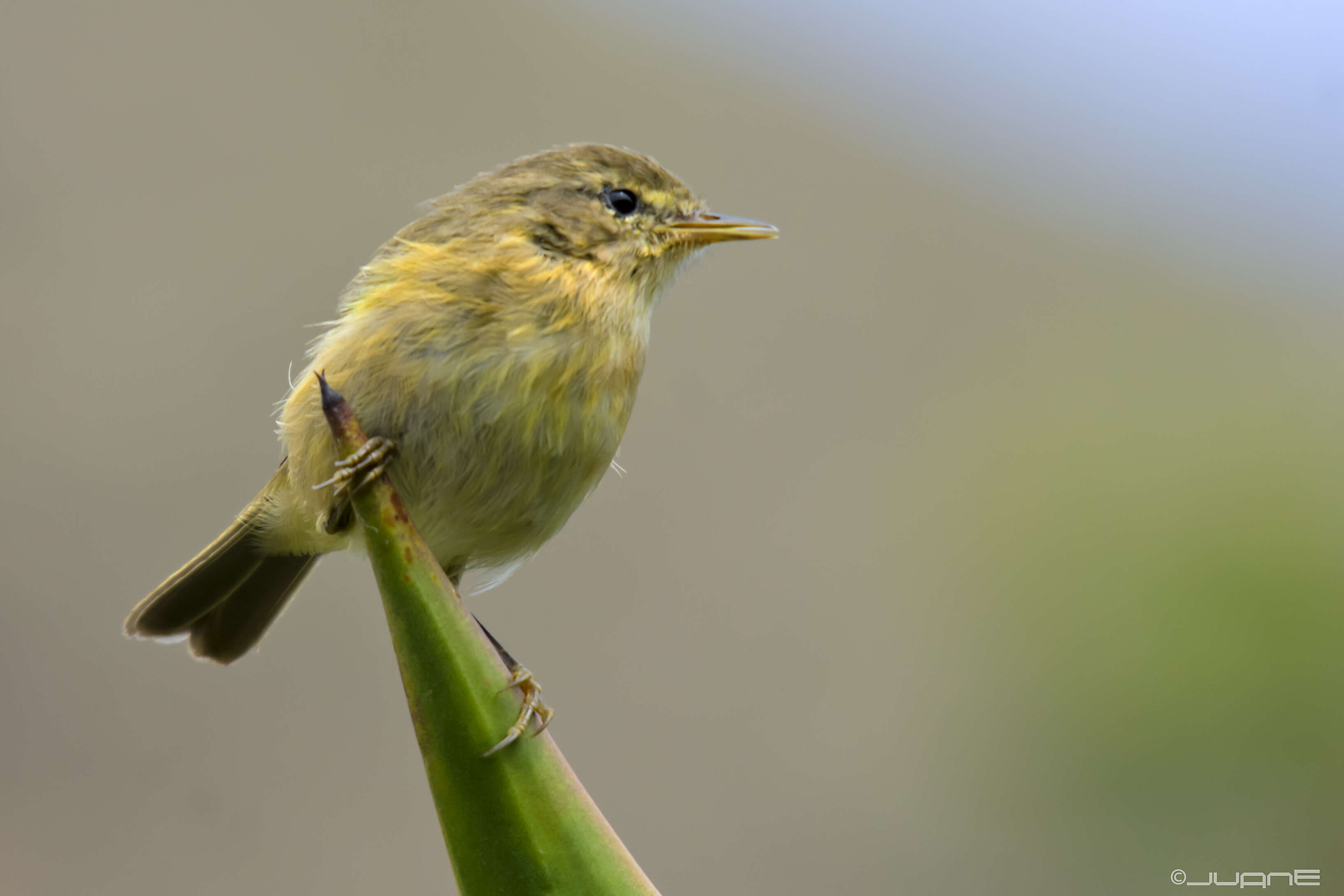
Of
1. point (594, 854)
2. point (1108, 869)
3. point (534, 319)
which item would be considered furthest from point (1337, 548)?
point (594, 854)

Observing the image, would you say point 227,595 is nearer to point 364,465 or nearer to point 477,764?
point 364,465

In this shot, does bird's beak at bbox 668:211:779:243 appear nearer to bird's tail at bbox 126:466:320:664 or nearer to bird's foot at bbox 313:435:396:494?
bird's foot at bbox 313:435:396:494

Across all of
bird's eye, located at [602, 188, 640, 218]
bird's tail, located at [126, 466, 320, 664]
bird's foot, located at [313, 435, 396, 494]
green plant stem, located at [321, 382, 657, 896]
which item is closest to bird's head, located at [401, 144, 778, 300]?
bird's eye, located at [602, 188, 640, 218]

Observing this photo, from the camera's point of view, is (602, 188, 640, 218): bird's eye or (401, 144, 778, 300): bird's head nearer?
(401, 144, 778, 300): bird's head

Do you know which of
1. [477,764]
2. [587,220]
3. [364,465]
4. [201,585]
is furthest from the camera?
[201,585]

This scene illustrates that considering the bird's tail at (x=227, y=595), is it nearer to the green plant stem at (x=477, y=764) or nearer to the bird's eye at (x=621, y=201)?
the bird's eye at (x=621, y=201)

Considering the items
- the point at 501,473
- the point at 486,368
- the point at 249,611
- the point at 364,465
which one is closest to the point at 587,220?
the point at 486,368

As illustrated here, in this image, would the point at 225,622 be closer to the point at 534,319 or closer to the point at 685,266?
the point at 534,319
